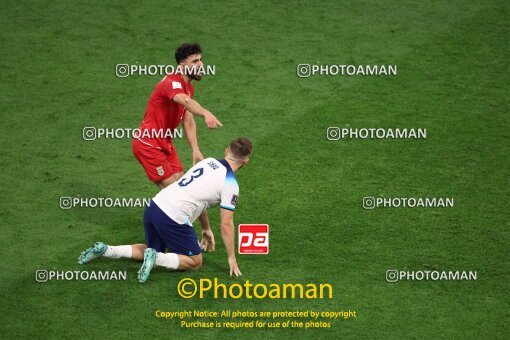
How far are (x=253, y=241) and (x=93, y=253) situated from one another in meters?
1.68

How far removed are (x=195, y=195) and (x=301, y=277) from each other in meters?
1.35

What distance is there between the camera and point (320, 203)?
9539 millimetres

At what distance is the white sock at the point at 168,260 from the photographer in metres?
8.09

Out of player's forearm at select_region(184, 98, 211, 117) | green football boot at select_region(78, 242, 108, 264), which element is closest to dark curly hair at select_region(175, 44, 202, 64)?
player's forearm at select_region(184, 98, 211, 117)

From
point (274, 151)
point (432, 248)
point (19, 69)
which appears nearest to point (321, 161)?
point (274, 151)

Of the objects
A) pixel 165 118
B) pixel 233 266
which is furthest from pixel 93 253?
pixel 165 118

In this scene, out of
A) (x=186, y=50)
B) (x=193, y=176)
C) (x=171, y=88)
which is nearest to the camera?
(x=193, y=176)

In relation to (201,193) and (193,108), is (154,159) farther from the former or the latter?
(201,193)

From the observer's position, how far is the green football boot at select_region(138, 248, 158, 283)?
796 cm

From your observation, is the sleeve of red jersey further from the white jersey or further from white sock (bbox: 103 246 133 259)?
white sock (bbox: 103 246 133 259)

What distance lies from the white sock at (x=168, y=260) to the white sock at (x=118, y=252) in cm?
40

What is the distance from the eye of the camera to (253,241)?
873cm

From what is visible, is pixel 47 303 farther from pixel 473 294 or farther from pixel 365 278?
pixel 473 294

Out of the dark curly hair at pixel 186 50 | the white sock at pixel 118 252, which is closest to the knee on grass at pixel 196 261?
the white sock at pixel 118 252
